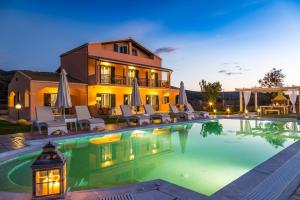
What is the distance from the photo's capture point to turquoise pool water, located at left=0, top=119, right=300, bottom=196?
4219mm

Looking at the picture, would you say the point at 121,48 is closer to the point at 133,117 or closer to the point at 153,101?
the point at 153,101

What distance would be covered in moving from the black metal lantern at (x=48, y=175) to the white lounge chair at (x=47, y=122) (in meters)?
6.47

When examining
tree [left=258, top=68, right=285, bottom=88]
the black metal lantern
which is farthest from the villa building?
tree [left=258, top=68, right=285, bottom=88]

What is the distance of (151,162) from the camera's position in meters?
5.53

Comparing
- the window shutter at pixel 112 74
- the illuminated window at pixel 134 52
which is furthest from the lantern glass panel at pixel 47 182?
the illuminated window at pixel 134 52

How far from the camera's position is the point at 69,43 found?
2700 cm

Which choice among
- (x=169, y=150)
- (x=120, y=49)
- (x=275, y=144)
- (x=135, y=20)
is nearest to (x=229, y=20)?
(x=135, y=20)

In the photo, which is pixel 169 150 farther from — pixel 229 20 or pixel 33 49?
pixel 33 49

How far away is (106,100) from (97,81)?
Result: 2.51 meters

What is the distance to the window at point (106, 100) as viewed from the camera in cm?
1950

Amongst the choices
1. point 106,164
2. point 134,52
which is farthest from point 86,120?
point 134,52

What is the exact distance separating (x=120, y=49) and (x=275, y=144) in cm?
1879

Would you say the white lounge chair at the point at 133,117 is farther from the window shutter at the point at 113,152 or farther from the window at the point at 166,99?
the window at the point at 166,99

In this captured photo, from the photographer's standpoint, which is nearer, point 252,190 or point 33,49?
point 252,190
